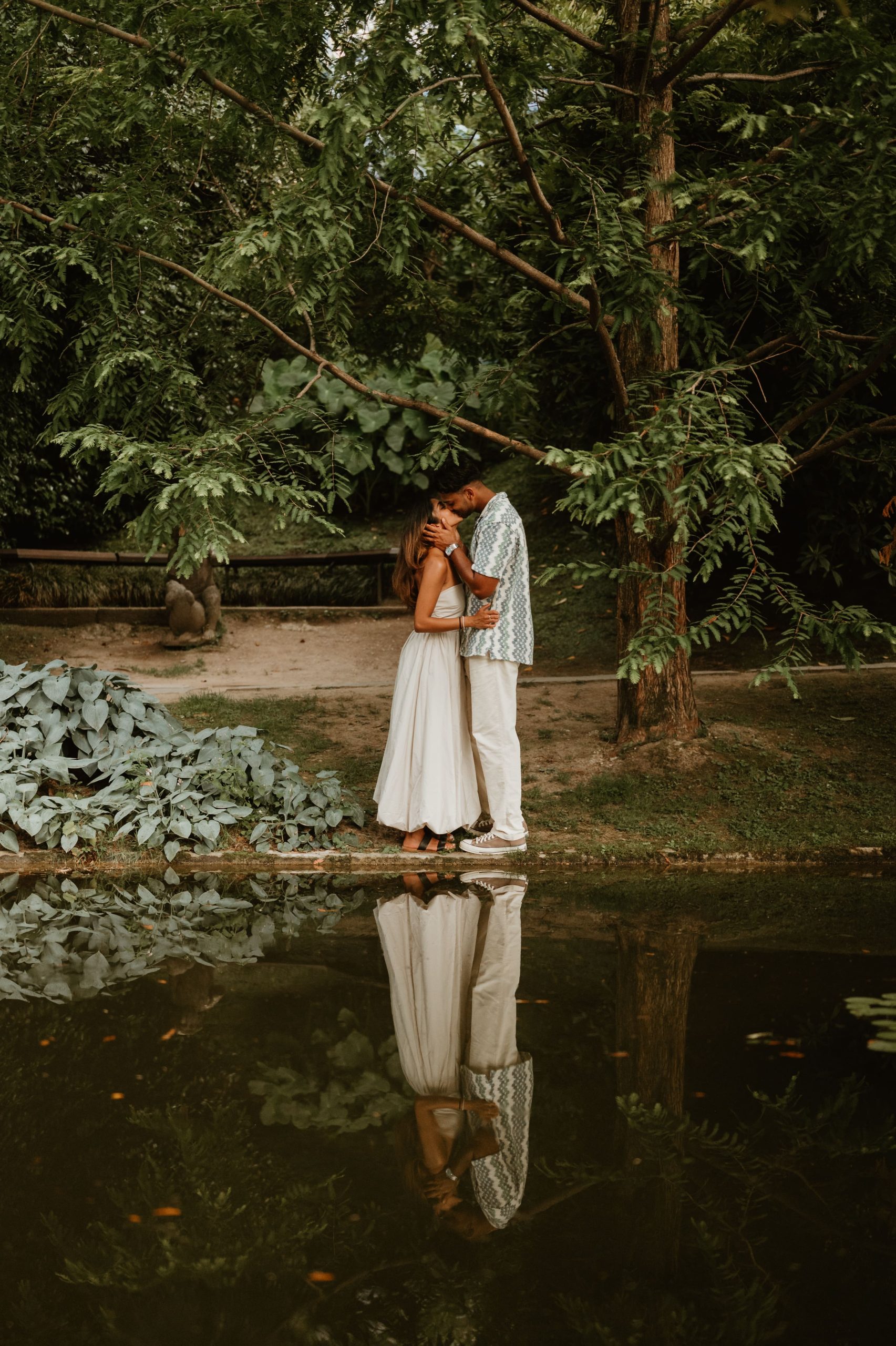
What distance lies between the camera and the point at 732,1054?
388cm

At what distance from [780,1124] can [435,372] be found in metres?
15.0

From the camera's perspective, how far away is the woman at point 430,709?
6164 mm

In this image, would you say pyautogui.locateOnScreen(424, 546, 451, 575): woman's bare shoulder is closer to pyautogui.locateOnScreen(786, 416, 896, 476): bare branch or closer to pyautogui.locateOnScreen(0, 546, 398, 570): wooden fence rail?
pyautogui.locateOnScreen(786, 416, 896, 476): bare branch

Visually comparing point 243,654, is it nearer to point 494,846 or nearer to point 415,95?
point 494,846

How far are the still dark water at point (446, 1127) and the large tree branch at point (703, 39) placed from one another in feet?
15.0

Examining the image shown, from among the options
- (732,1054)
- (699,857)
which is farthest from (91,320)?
(732,1054)

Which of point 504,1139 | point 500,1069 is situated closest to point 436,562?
point 500,1069

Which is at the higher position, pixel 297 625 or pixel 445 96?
pixel 445 96

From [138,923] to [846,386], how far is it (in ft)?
15.6

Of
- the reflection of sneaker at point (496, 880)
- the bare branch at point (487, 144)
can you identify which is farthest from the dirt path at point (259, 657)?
the bare branch at point (487, 144)

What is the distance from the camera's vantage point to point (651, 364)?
7.43m

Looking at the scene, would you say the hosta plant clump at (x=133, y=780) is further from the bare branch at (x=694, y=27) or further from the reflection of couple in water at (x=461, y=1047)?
the bare branch at (x=694, y=27)

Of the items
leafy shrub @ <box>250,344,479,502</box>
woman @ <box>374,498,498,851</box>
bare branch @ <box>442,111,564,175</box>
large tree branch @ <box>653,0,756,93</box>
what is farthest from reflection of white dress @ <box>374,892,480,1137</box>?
leafy shrub @ <box>250,344,479,502</box>

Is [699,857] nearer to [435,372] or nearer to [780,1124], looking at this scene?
[780,1124]
